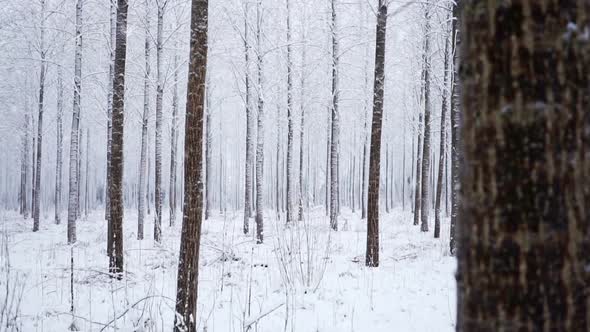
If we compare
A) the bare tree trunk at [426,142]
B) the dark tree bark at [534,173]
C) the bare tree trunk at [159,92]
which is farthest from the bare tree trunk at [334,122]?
the dark tree bark at [534,173]

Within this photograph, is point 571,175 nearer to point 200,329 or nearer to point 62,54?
point 200,329

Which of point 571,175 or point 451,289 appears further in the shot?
point 451,289

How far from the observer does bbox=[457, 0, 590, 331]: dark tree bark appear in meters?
0.87

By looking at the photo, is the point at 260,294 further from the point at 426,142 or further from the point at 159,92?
the point at 426,142

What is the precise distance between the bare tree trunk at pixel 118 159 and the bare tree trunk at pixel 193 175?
10.1 ft

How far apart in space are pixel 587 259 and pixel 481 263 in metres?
0.24

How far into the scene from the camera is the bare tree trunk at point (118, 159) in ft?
20.3

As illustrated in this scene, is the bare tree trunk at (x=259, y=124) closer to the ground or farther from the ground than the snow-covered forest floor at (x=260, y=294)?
farther from the ground

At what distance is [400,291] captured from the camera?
5.17 m

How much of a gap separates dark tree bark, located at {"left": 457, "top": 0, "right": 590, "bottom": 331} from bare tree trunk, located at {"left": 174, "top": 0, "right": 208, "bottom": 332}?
10.0ft

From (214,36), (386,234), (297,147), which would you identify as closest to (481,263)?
(386,234)

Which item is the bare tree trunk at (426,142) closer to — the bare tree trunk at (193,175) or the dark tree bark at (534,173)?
the bare tree trunk at (193,175)

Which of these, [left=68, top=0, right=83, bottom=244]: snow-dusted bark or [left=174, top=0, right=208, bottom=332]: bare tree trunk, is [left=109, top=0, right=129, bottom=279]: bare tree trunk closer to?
[left=174, top=0, right=208, bottom=332]: bare tree trunk

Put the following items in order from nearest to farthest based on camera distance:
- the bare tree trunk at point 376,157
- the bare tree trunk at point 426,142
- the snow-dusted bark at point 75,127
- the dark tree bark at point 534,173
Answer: the dark tree bark at point 534,173, the bare tree trunk at point 376,157, the snow-dusted bark at point 75,127, the bare tree trunk at point 426,142
